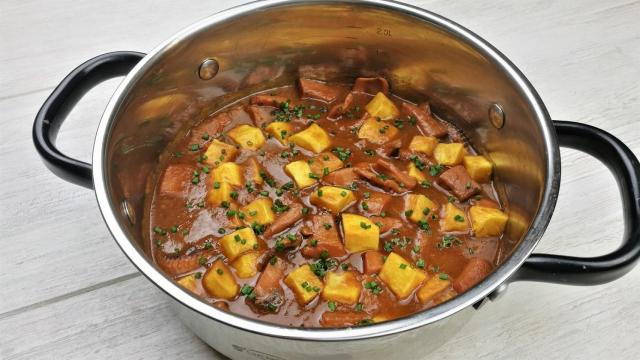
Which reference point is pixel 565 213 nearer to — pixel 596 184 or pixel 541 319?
pixel 596 184

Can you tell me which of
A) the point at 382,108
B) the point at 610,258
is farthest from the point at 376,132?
the point at 610,258

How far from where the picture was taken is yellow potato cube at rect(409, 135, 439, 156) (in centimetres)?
196

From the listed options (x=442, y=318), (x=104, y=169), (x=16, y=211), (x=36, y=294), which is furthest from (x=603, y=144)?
(x=16, y=211)

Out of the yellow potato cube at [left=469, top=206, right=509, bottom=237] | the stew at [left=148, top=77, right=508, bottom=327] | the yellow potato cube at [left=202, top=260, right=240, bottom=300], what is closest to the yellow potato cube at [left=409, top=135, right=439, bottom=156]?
the stew at [left=148, top=77, right=508, bottom=327]

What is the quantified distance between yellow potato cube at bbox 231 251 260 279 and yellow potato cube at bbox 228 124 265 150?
413 mm

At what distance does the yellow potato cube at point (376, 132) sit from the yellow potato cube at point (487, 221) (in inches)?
13.8

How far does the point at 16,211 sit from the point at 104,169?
27.8 inches

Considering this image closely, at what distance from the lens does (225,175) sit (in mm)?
1824

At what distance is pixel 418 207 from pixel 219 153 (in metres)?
0.61

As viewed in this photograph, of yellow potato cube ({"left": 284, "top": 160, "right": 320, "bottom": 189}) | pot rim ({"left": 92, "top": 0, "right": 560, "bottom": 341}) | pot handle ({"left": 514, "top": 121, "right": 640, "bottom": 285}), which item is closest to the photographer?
pot rim ({"left": 92, "top": 0, "right": 560, "bottom": 341})

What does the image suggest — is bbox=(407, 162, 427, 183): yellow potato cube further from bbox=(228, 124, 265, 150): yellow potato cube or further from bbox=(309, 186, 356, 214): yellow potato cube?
bbox=(228, 124, 265, 150): yellow potato cube

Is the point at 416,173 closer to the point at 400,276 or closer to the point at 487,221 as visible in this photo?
the point at 487,221

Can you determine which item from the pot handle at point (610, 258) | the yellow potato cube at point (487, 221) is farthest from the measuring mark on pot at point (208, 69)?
the pot handle at point (610, 258)

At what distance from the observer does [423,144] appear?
1968 millimetres
